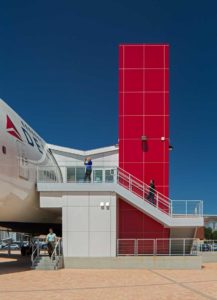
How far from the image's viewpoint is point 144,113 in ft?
89.6

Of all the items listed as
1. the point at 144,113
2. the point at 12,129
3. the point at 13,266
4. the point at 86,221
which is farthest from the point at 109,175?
the point at 13,266

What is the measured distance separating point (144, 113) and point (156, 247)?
798 cm

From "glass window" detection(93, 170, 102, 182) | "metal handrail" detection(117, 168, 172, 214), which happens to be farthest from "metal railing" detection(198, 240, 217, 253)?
"glass window" detection(93, 170, 102, 182)

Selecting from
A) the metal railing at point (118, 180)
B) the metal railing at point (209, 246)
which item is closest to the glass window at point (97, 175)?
the metal railing at point (118, 180)

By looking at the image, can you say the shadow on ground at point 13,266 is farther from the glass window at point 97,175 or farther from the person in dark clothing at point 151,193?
the person in dark clothing at point 151,193

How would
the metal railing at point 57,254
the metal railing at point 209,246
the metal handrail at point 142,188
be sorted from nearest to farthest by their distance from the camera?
the metal railing at point 57,254, the metal handrail at point 142,188, the metal railing at point 209,246

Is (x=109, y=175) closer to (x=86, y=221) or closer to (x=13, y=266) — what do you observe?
(x=86, y=221)

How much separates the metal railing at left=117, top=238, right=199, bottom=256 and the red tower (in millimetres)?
858

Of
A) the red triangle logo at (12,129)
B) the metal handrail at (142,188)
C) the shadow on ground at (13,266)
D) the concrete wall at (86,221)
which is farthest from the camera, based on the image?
the metal handrail at (142,188)

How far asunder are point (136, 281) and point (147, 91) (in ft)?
42.8

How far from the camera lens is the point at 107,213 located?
78.7 feet

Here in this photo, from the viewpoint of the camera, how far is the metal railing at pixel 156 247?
25406 millimetres

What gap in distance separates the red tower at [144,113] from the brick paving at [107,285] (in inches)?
241

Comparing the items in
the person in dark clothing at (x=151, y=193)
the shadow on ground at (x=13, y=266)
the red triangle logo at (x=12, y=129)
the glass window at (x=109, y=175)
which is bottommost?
the shadow on ground at (x=13, y=266)
